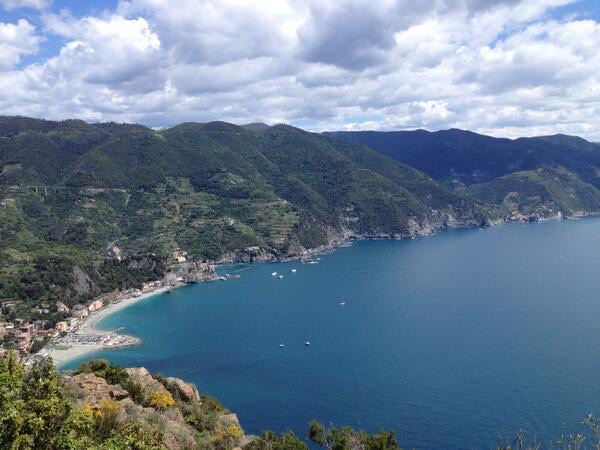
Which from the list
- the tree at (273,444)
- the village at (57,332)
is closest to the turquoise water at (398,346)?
the village at (57,332)

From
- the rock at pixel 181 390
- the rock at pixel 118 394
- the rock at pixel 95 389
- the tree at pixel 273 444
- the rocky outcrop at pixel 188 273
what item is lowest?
the rocky outcrop at pixel 188 273

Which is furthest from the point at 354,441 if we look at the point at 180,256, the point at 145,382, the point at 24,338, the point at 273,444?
the point at 180,256

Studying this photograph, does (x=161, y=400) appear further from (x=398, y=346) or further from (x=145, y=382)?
(x=398, y=346)

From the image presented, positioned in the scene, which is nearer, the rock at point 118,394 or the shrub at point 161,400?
the rock at point 118,394

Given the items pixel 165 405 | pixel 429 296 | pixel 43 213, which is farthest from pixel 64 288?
pixel 165 405

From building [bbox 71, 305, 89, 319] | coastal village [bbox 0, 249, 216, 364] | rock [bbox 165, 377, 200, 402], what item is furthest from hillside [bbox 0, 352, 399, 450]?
building [bbox 71, 305, 89, 319]

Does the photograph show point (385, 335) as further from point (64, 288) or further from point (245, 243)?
point (245, 243)

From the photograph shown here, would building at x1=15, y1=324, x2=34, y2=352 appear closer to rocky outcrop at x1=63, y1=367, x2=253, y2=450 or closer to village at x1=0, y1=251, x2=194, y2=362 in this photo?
village at x1=0, y1=251, x2=194, y2=362

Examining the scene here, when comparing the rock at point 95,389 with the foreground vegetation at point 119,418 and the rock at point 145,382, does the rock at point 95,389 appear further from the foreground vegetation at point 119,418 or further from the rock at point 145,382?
the rock at point 145,382
